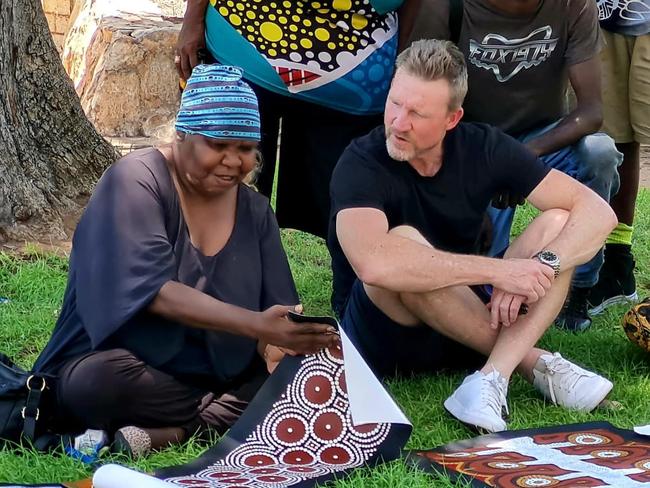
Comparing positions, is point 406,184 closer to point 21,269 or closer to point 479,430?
point 479,430

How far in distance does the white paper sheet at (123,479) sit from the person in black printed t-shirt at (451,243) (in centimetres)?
124

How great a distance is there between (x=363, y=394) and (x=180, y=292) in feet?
1.95

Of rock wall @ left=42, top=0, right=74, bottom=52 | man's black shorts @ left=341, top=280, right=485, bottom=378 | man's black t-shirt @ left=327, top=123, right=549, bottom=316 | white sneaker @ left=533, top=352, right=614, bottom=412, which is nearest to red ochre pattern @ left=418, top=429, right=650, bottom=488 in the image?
white sneaker @ left=533, top=352, right=614, bottom=412

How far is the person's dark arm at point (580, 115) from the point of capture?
15.0ft

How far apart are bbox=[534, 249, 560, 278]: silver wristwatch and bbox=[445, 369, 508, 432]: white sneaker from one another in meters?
0.39

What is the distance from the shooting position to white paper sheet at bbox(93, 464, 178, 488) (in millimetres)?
2547

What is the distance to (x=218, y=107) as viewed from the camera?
129 inches

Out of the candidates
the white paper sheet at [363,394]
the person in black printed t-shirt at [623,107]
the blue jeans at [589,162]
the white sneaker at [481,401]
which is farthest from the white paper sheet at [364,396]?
the person in black printed t-shirt at [623,107]

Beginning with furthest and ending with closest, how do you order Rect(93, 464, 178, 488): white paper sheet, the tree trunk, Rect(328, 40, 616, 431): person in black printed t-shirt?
the tree trunk < Rect(328, 40, 616, 431): person in black printed t-shirt < Rect(93, 464, 178, 488): white paper sheet

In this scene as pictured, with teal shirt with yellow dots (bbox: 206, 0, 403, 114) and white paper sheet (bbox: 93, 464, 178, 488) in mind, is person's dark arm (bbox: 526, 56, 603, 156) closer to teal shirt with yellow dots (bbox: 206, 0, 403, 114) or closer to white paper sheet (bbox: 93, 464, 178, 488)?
teal shirt with yellow dots (bbox: 206, 0, 403, 114)

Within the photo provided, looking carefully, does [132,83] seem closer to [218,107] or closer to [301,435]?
[218,107]

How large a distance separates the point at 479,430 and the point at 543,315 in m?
0.50

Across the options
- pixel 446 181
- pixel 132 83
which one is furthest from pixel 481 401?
pixel 132 83

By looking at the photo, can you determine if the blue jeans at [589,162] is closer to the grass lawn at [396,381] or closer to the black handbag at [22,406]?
the grass lawn at [396,381]
